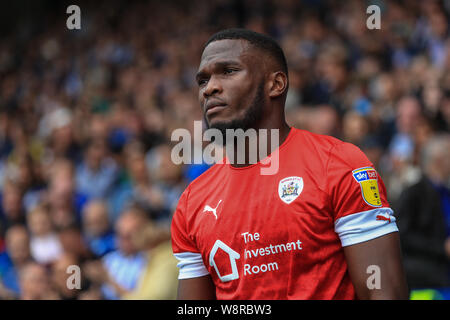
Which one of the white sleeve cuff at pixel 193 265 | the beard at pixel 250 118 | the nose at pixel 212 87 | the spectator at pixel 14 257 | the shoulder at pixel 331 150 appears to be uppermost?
the nose at pixel 212 87

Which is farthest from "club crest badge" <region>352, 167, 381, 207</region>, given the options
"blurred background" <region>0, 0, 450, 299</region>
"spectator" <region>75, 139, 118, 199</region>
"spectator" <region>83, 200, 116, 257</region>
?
"spectator" <region>75, 139, 118, 199</region>

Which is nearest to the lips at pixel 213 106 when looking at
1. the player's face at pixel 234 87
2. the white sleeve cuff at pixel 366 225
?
the player's face at pixel 234 87

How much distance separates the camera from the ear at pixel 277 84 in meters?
2.38

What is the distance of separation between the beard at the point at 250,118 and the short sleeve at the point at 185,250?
40 cm

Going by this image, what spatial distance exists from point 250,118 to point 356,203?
58cm

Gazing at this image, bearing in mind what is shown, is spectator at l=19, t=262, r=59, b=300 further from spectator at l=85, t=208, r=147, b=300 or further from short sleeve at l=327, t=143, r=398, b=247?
short sleeve at l=327, t=143, r=398, b=247

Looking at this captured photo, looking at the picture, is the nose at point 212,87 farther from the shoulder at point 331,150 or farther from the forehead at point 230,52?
the shoulder at point 331,150

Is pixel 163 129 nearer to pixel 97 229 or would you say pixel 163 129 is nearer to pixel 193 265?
pixel 97 229

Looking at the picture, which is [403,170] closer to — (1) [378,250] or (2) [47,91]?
(1) [378,250]

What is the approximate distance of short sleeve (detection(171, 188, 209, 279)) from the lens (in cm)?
240

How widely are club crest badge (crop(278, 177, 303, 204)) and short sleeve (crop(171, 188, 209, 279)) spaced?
48cm
